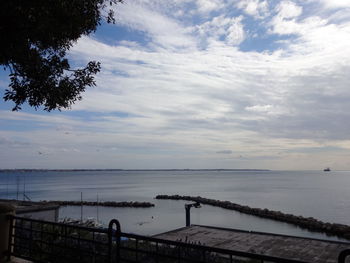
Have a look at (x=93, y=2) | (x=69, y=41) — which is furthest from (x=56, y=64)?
(x=93, y=2)

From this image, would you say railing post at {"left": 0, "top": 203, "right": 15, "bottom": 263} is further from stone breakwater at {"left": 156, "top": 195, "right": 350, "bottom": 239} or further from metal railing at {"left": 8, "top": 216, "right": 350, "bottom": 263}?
stone breakwater at {"left": 156, "top": 195, "right": 350, "bottom": 239}

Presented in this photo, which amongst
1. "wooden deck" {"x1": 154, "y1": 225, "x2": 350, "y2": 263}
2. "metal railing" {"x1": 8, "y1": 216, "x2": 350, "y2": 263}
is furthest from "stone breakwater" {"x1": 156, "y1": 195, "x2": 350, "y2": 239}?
"metal railing" {"x1": 8, "y1": 216, "x2": 350, "y2": 263}

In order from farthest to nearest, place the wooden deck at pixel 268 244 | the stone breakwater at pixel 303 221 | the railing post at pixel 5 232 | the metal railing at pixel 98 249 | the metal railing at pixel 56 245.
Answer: the stone breakwater at pixel 303 221, the wooden deck at pixel 268 244, the railing post at pixel 5 232, the metal railing at pixel 56 245, the metal railing at pixel 98 249

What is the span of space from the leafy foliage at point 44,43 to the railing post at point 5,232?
2754 millimetres

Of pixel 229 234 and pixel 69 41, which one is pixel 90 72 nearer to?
pixel 69 41

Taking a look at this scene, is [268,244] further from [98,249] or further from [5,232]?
[5,232]

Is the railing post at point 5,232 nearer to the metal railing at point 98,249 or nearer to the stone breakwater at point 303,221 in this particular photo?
the metal railing at point 98,249

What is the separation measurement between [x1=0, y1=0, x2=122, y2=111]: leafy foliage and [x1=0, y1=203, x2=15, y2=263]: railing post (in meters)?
2.75

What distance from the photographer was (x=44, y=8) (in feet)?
21.9

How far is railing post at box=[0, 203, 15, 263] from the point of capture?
7.58 meters

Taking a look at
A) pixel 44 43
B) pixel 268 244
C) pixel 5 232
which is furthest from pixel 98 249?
pixel 268 244

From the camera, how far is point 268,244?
16.1 meters

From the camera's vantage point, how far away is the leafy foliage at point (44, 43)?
6.78 metres

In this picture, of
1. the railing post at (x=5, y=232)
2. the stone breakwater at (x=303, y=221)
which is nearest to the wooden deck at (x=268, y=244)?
the railing post at (x=5, y=232)
